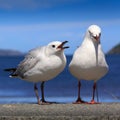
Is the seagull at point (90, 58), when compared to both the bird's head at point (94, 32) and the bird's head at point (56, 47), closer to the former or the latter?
the bird's head at point (94, 32)

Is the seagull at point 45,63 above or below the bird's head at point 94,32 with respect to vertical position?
below

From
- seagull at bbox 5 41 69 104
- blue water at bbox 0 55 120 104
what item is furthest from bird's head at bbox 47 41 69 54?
blue water at bbox 0 55 120 104

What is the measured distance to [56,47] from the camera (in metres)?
7.63

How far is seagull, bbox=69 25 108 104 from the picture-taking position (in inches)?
299

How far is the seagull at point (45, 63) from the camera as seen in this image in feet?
24.8

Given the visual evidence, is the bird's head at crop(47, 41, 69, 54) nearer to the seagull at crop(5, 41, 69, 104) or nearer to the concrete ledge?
the seagull at crop(5, 41, 69, 104)

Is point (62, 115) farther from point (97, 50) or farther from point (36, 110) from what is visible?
point (97, 50)

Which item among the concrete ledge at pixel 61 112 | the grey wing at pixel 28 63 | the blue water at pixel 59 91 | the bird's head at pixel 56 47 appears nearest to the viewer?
the concrete ledge at pixel 61 112

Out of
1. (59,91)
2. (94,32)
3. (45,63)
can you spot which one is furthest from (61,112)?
(59,91)

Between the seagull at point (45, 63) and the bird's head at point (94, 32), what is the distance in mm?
449

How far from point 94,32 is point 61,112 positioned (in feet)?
4.69

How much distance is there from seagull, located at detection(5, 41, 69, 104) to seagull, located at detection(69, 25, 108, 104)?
22 centimetres

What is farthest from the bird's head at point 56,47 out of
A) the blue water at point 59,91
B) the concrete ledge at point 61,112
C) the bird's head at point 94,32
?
the blue water at point 59,91

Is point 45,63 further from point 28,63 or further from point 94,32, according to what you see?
point 94,32
